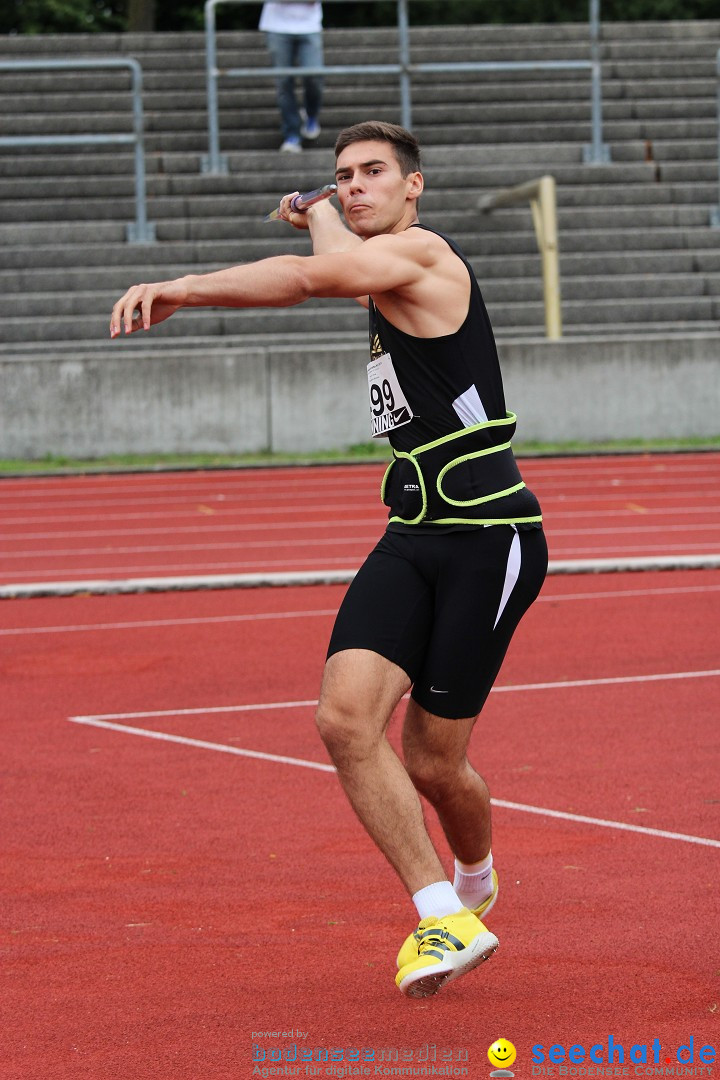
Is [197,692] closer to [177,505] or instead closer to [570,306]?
[177,505]

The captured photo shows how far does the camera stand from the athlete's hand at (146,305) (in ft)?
11.7

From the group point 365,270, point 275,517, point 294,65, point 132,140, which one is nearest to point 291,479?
point 275,517

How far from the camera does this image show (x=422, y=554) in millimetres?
4148

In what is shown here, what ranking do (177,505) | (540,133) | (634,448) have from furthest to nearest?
(540,133) < (634,448) < (177,505)

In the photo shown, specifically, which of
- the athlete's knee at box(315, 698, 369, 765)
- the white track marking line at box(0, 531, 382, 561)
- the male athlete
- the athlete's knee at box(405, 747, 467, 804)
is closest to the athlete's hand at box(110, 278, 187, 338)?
the male athlete

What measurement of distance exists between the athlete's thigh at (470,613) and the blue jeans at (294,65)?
1930 centimetres

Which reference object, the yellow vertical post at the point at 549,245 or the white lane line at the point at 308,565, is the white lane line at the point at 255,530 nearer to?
the white lane line at the point at 308,565

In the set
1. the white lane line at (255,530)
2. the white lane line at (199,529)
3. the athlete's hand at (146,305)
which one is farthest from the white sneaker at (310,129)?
the athlete's hand at (146,305)

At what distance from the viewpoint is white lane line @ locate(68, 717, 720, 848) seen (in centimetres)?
546

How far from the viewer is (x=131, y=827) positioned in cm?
568

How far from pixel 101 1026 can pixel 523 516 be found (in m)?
1.68

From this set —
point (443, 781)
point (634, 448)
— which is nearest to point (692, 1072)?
point (443, 781)

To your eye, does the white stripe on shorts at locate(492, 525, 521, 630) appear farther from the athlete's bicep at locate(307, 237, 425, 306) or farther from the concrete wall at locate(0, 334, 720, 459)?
the concrete wall at locate(0, 334, 720, 459)

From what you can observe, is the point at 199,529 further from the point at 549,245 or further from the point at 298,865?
the point at 298,865
